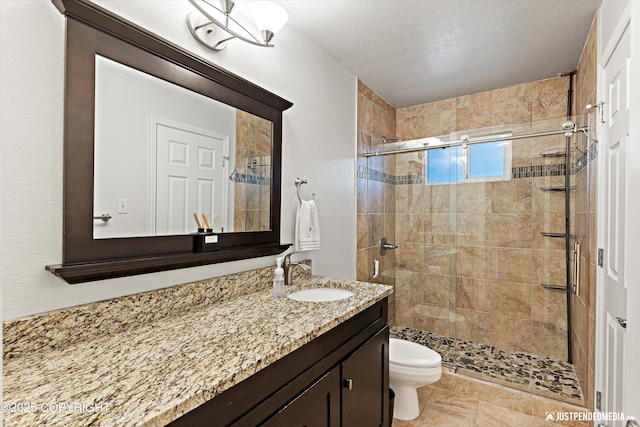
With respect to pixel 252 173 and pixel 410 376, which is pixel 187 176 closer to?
pixel 252 173

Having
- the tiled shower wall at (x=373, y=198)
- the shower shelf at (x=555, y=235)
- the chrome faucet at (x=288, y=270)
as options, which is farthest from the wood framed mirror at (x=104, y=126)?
the shower shelf at (x=555, y=235)

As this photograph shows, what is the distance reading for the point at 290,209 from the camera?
6.78 ft

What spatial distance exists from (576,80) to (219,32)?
2.75 m

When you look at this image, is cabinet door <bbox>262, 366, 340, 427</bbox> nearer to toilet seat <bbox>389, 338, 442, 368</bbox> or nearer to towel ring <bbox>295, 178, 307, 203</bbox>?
toilet seat <bbox>389, 338, 442, 368</bbox>

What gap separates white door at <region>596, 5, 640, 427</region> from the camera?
145 centimetres

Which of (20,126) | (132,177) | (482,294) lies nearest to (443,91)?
(482,294)

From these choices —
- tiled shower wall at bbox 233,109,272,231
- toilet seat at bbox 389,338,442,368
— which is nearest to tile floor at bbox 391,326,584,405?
toilet seat at bbox 389,338,442,368

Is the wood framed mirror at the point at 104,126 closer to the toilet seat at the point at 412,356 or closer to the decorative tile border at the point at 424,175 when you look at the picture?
the toilet seat at the point at 412,356

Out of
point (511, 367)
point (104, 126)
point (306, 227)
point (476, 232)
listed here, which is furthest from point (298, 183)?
point (511, 367)

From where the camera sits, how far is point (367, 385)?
1619mm

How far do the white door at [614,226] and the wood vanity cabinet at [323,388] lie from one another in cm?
Answer: 99

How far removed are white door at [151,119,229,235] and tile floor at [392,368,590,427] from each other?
1.77 m

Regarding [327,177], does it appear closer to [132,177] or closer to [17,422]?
[132,177]

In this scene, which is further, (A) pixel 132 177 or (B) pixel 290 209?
(B) pixel 290 209
